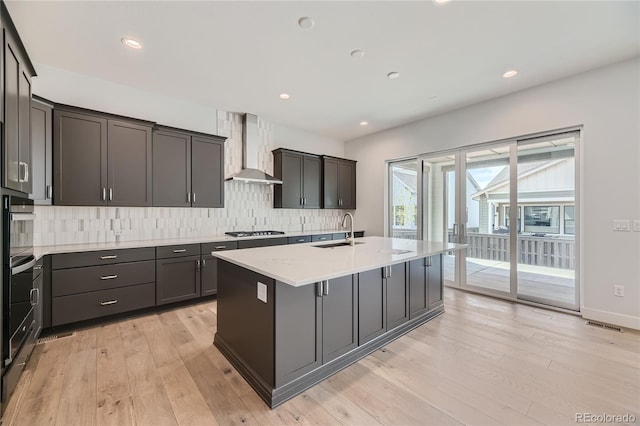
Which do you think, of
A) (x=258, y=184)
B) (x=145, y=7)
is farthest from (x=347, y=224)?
(x=145, y=7)

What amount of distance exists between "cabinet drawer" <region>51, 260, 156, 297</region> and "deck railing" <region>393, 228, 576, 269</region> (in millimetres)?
4627

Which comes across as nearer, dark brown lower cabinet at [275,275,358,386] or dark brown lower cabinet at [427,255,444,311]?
dark brown lower cabinet at [275,275,358,386]

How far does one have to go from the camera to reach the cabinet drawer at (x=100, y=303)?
8.90 ft

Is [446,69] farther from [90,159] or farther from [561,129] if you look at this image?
[90,159]

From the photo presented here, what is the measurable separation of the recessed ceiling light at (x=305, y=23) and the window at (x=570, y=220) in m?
3.81

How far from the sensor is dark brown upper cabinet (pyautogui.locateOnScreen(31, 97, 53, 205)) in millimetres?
2639

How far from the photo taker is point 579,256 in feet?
10.9

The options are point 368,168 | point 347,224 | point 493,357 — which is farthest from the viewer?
point 347,224

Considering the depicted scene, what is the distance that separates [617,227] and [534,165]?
1.16 meters

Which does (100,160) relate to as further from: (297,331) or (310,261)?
(297,331)

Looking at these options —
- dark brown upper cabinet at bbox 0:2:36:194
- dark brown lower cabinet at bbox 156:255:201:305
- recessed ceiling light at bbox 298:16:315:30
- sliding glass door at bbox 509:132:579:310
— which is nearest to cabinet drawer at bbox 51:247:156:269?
dark brown lower cabinet at bbox 156:255:201:305

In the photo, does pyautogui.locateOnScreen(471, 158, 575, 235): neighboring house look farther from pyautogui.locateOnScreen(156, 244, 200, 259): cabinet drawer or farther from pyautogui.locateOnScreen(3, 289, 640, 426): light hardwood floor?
pyautogui.locateOnScreen(156, 244, 200, 259): cabinet drawer

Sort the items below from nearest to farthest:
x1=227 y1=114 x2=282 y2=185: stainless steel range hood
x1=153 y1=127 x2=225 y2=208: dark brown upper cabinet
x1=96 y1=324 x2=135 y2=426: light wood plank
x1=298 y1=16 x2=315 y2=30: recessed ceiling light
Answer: x1=96 y1=324 x2=135 y2=426: light wood plank → x1=298 y1=16 x2=315 y2=30: recessed ceiling light → x1=153 y1=127 x2=225 y2=208: dark brown upper cabinet → x1=227 y1=114 x2=282 y2=185: stainless steel range hood

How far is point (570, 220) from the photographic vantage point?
3451 millimetres
